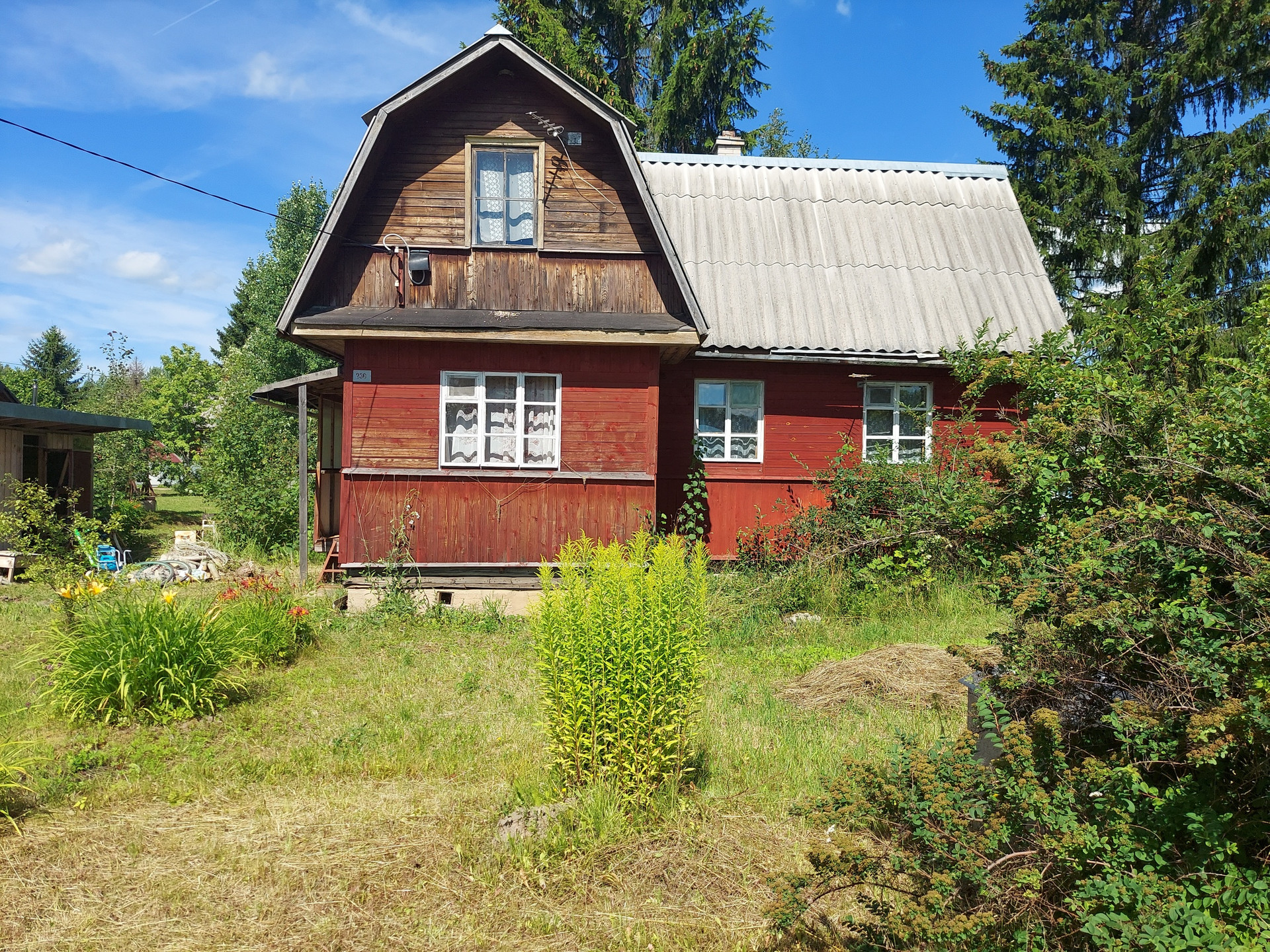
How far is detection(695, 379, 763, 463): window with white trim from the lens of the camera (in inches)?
517

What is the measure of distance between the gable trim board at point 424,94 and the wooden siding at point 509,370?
2.92 ft

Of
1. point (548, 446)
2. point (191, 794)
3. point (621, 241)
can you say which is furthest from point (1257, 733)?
point (621, 241)

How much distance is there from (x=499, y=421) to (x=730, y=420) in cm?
408

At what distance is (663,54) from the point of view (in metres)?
25.4

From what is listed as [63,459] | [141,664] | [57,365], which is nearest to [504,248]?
[141,664]

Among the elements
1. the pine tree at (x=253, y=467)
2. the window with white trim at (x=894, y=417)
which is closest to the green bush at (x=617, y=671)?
the window with white trim at (x=894, y=417)

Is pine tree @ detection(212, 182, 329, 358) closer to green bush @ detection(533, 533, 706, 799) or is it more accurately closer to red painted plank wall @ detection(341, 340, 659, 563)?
red painted plank wall @ detection(341, 340, 659, 563)

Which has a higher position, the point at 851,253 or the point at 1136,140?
the point at 1136,140

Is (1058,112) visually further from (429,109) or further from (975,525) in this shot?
(975,525)

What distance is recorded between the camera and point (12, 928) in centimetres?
394

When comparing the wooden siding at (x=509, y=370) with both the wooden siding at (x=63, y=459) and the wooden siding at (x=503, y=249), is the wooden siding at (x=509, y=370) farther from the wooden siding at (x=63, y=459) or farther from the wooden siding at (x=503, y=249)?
the wooden siding at (x=63, y=459)

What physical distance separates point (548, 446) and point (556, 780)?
638 centimetres

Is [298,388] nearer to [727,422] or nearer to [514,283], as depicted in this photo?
[514,283]

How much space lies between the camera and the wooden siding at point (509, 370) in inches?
424
